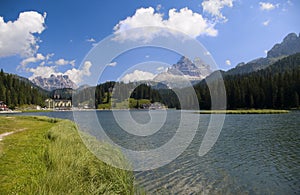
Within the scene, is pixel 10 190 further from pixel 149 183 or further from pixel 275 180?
pixel 275 180

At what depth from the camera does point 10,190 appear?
8906 mm

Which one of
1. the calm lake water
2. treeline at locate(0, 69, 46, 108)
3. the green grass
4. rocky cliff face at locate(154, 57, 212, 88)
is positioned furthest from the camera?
treeline at locate(0, 69, 46, 108)

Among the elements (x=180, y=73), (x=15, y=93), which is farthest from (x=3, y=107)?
(x=180, y=73)

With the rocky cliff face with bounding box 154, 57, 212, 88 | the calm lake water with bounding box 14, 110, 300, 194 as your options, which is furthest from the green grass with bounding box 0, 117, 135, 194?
the rocky cliff face with bounding box 154, 57, 212, 88

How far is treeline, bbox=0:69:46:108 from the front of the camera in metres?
160

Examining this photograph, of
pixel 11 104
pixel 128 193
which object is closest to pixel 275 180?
pixel 128 193

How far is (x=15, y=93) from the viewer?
168500 millimetres

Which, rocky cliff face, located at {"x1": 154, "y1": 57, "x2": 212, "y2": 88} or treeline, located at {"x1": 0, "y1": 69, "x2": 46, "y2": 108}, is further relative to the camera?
treeline, located at {"x1": 0, "y1": 69, "x2": 46, "y2": 108}

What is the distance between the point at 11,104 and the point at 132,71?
16781 centimetres

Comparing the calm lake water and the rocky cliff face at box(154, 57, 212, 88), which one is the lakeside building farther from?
the calm lake water

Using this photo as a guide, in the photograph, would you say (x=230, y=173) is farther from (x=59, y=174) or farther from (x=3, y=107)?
(x=3, y=107)

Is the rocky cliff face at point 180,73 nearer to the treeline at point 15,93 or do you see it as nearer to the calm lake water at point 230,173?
the calm lake water at point 230,173

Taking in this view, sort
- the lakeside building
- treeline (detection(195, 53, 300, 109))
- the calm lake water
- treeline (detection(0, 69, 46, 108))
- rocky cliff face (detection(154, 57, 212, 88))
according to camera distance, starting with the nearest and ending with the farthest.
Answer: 1. the calm lake water
2. rocky cliff face (detection(154, 57, 212, 88))
3. treeline (detection(195, 53, 300, 109))
4. the lakeside building
5. treeline (detection(0, 69, 46, 108))

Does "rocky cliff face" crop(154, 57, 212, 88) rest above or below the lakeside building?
above
